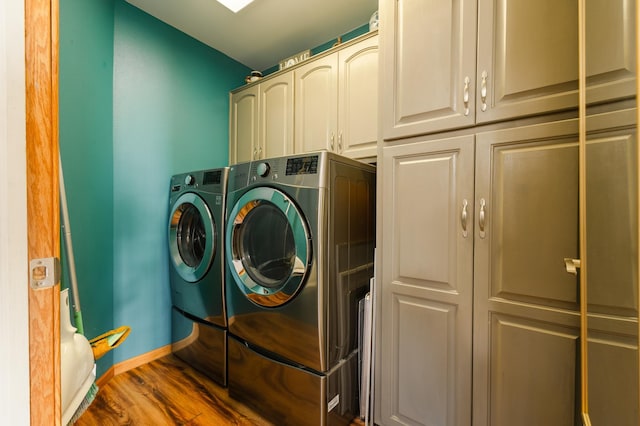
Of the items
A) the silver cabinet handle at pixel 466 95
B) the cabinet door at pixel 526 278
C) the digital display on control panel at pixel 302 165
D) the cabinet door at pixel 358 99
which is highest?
the cabinet door at pixel 358 99

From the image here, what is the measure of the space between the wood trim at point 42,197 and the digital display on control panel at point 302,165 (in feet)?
2.88

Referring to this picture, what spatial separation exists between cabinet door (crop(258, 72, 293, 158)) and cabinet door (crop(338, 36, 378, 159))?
0.46 m

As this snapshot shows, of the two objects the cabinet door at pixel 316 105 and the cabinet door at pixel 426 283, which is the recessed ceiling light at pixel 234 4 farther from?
the cabinet door at pixel 426 283

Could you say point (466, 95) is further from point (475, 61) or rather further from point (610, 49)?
point (610, 49)

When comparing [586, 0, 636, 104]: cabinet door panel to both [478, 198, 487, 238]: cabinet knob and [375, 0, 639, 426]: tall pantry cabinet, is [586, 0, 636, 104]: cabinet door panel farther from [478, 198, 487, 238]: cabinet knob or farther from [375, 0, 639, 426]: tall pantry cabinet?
[478, 198, 487, 238]: cabinet knob

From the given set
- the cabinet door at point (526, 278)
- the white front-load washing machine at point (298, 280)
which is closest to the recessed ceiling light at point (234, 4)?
the white front-load washing machine at point (298, 280)

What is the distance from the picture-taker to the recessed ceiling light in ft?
5.88

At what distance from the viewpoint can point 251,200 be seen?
4.84ft

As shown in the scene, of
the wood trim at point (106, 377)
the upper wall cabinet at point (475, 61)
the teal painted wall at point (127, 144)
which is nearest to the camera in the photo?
the upper wall cabinet at point (475, 61)

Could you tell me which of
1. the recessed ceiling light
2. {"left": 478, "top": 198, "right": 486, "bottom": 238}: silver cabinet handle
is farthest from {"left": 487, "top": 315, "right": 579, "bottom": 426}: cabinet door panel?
the recessed ceiling light

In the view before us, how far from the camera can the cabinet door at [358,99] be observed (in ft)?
5.82

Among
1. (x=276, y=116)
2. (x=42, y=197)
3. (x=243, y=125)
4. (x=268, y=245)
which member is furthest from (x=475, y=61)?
(x=243, y=125)

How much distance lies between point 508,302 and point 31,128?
145 centimetres

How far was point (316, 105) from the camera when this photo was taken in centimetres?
203
